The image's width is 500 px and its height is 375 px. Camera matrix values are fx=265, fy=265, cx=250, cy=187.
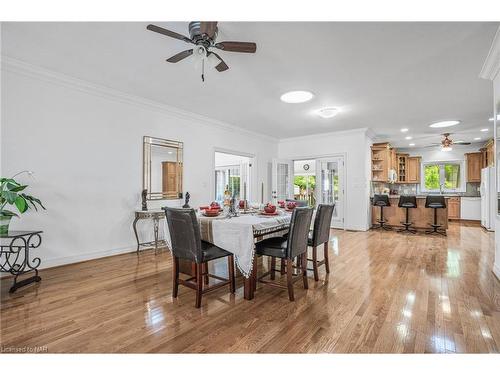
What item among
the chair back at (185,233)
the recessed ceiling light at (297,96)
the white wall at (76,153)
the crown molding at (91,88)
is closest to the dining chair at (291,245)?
the chair back at (185,233)

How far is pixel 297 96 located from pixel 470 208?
7.40 m

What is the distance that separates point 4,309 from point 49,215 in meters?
1.41

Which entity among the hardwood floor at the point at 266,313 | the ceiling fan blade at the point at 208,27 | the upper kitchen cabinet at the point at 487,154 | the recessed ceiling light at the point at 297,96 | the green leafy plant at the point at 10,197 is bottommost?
the hardwood floor at the point at 266,313

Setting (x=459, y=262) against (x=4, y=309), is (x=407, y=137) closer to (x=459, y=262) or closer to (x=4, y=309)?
(x=459, y=262)

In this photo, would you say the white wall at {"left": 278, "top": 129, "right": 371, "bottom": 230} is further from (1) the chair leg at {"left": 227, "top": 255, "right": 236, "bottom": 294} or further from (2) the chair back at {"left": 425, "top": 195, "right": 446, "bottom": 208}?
(1) the chair leg at {"left": 227, "top": 255, "right": 236, "bottom": 294}

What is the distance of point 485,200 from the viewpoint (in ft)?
22.4

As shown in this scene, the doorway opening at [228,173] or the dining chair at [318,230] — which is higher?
the doorway opening at [228,173]

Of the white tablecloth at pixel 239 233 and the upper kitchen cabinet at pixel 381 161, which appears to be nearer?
the white tablecloth at pixel 239 233

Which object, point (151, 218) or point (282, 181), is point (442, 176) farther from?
point (151, 218)

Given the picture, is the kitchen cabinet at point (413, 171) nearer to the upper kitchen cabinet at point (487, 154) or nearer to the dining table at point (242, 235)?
the upper kitchen cabinet at point (487, 154)

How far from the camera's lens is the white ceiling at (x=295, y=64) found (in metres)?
2.47

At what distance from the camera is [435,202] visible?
6090 mm

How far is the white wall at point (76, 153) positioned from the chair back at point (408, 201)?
5515 millimetres
